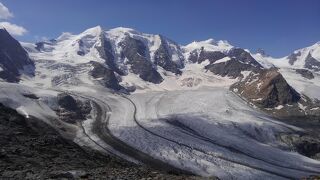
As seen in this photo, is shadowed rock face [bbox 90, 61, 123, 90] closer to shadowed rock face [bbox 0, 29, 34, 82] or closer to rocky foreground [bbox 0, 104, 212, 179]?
shadowed rock face [bbox 0, 29, 34, 82]

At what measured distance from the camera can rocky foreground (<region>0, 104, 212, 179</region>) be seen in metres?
21.8

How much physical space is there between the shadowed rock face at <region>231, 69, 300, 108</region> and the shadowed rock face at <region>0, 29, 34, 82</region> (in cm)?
7308

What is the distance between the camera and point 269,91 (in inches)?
5704

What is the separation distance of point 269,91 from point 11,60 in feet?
298

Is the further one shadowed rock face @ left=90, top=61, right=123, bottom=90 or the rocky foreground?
shadowed rock face @ left=90, top=61, right=123, bottom=90

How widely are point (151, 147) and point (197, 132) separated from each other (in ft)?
70.1

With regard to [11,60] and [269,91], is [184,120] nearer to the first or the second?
[269,91]

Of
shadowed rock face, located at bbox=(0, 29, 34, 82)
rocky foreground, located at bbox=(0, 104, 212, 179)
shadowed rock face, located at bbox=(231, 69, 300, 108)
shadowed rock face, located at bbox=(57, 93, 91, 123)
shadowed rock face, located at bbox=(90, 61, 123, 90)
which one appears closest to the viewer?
rocky foreground, located at bbox=(0, 104, 212, 179)

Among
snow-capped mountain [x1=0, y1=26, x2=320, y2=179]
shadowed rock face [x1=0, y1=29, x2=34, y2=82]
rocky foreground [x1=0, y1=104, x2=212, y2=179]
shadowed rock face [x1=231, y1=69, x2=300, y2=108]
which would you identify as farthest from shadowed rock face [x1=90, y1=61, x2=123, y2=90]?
rocky foreground [x1=0, y1=104, x2=212, y2=179]

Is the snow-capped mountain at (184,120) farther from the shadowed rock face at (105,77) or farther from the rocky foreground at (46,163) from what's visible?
the rocky foreground at (46,163)

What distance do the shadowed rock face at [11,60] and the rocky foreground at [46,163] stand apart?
103982 mm

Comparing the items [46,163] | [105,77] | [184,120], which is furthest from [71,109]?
[46,163]

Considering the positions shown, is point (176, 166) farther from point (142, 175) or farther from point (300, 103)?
point (300, 103)

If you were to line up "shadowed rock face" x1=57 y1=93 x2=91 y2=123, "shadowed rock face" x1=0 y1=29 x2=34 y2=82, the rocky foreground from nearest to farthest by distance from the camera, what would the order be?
1. the rocky foreground
2. "shadowed rock face" x1=57 y1=93 x2=91 y2=123
3. "shadowed rock face" x1=0 y1=29 x2=34 y2=82
